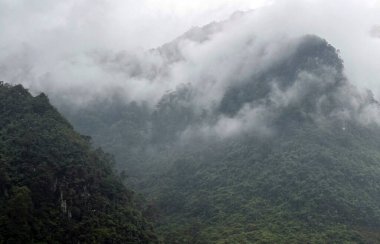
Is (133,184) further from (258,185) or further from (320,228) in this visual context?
(320,228)

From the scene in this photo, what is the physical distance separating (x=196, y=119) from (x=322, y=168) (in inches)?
2185

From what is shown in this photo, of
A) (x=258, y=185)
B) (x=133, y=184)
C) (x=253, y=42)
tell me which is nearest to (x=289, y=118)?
(x=258, y=185)

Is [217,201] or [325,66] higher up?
[325,66]

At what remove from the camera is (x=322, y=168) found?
375ft

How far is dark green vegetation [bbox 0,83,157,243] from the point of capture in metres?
67.4

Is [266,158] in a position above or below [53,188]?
above

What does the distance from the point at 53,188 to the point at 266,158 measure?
59.3 meters

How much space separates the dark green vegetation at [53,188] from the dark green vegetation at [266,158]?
599 inches

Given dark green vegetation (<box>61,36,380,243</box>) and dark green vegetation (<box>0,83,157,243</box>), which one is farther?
dark green vegetation (<box>61,36,380,243</box>)

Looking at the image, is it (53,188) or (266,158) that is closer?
(53,188)

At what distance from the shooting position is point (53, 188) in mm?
74938

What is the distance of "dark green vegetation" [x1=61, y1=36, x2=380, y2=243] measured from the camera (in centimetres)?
9838

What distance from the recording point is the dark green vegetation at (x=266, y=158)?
323ft

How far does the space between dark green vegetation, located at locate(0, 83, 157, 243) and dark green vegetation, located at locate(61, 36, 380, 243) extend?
1520 cm
